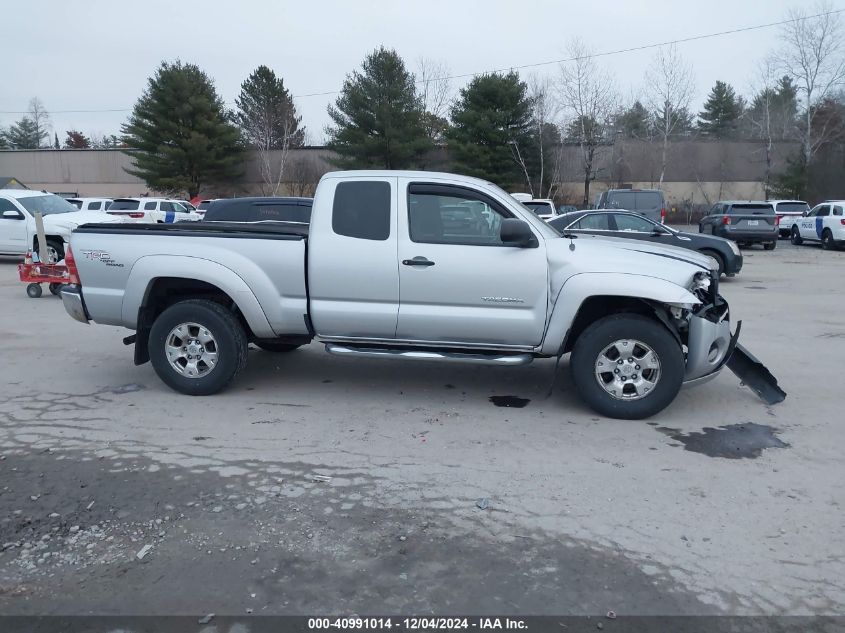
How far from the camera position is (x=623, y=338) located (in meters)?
5.99

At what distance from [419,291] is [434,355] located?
1.85ft

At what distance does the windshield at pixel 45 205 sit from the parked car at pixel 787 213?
2581 centimetres

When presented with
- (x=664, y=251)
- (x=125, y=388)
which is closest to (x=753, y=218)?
(x=664, y=251)

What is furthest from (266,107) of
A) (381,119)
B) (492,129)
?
(492,129)

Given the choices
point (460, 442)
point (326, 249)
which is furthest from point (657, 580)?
point (326, 249)

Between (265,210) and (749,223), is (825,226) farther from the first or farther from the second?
(265,210)

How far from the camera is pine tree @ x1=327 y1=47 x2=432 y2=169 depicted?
1651 inches

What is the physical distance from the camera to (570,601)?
11.4ft

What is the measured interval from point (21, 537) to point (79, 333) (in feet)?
20.9

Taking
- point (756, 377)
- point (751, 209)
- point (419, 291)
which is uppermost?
point (751, 209)

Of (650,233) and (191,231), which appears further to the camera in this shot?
(650,233)

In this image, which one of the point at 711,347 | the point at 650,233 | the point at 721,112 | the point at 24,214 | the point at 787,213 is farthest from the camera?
the point at 721,112

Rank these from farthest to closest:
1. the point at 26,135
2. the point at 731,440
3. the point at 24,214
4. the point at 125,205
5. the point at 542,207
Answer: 1. the point at 26,135
2. the point at 125,205
3. the point at 542,207
4. the point at 24,214
5. the point at 731,440

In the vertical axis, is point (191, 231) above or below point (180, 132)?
below
